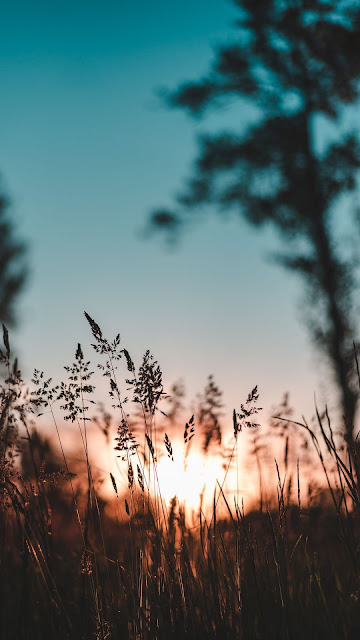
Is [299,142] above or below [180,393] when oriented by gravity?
above

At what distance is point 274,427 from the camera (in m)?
2.13

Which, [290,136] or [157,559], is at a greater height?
[290,136]

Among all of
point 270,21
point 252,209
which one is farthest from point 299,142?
point 270,21

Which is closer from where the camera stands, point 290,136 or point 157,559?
point 157,559

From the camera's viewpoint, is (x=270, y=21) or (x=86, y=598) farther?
(x=270, y=21)

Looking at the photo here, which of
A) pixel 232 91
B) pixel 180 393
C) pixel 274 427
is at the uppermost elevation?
pixel 232 91

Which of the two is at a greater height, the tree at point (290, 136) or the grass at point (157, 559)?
the tree at point (290, 136)

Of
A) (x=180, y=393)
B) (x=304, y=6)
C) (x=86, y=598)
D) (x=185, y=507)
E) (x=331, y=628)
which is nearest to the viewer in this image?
(x=331, y=628)

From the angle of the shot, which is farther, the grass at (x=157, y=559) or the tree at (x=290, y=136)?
the tree at (x=290, y=136)

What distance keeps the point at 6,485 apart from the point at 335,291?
24.1 feet

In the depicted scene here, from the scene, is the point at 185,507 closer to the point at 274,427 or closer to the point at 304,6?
the point at 274,427

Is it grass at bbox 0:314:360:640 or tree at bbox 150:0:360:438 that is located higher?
tree at bbox 150:0:360:438

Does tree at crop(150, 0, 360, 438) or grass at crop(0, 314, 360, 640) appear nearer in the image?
grass at crop(0, 314, 360, 640)

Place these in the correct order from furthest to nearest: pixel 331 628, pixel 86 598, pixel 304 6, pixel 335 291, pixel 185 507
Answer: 1. pixel 304 6
2. pixel 335 291
3. pixel 185 507
4. pixel 86 598
5. pixel 331 628
